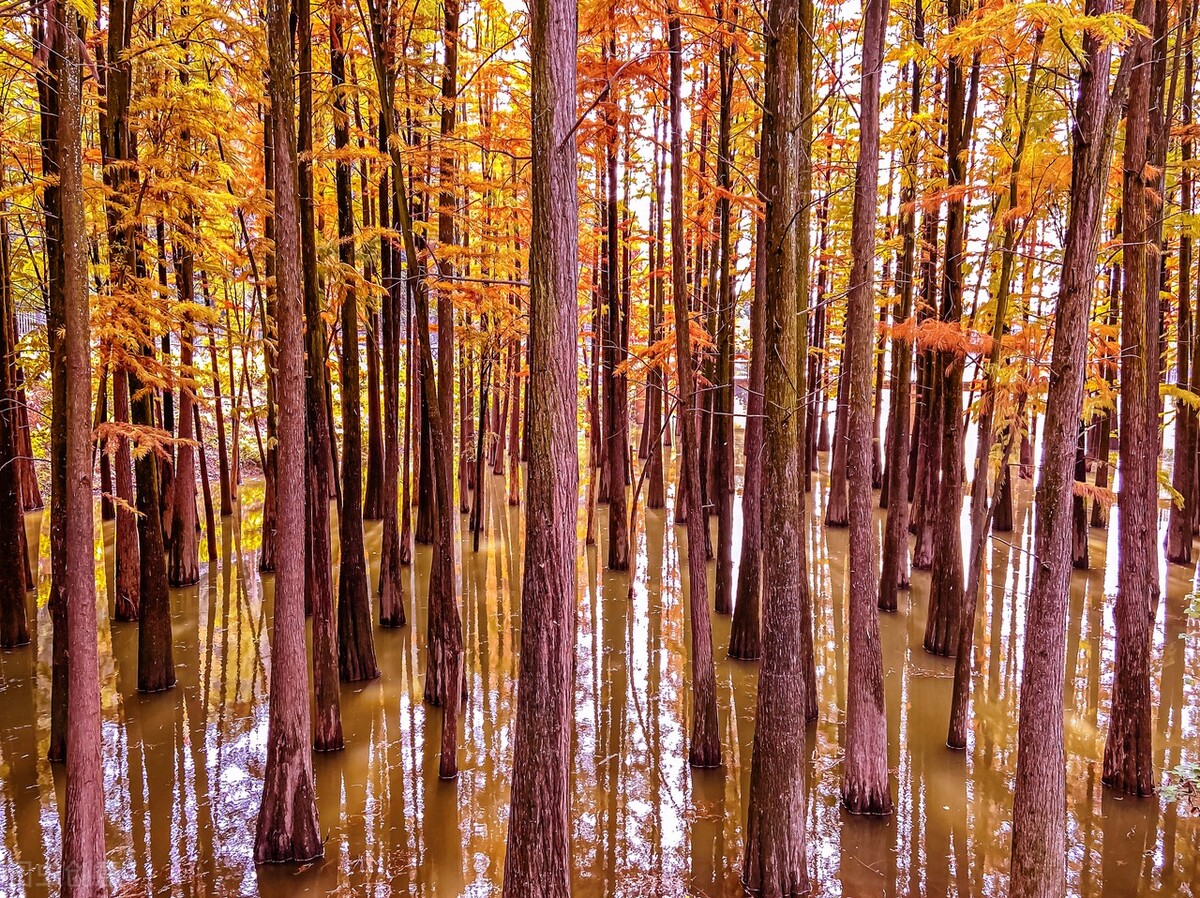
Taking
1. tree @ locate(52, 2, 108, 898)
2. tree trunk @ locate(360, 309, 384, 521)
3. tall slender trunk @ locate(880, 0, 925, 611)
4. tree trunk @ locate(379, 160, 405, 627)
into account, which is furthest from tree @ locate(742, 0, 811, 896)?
tree trunk @ locate(360, 309, 384, 521)

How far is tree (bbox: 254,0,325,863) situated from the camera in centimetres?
700

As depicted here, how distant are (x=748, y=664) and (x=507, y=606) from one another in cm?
513

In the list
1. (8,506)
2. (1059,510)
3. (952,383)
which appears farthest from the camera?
(952,383)

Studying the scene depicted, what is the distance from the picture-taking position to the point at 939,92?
14320 millimetres

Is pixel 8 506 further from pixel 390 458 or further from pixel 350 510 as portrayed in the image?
pixel 390 458

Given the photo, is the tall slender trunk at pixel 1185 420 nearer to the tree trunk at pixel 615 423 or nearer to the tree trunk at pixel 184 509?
the tree trunk at pixel 615 423

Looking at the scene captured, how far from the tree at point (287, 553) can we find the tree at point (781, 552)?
4.47m

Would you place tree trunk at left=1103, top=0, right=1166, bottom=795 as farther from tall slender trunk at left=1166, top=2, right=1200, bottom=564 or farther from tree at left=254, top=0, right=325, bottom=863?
tree at left=254, top=0, right=325, bottom=863

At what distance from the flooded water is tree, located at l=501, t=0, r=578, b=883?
207 cm

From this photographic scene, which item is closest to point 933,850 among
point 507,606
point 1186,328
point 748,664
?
point 748,664

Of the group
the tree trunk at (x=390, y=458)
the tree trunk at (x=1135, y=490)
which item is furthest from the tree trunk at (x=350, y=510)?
the tree trunk at (x=1135, y=490)

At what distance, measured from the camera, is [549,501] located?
5.09 metres

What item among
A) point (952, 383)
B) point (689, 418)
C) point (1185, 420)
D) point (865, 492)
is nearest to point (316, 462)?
point (689, 418)

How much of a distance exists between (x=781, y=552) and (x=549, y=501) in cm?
258
